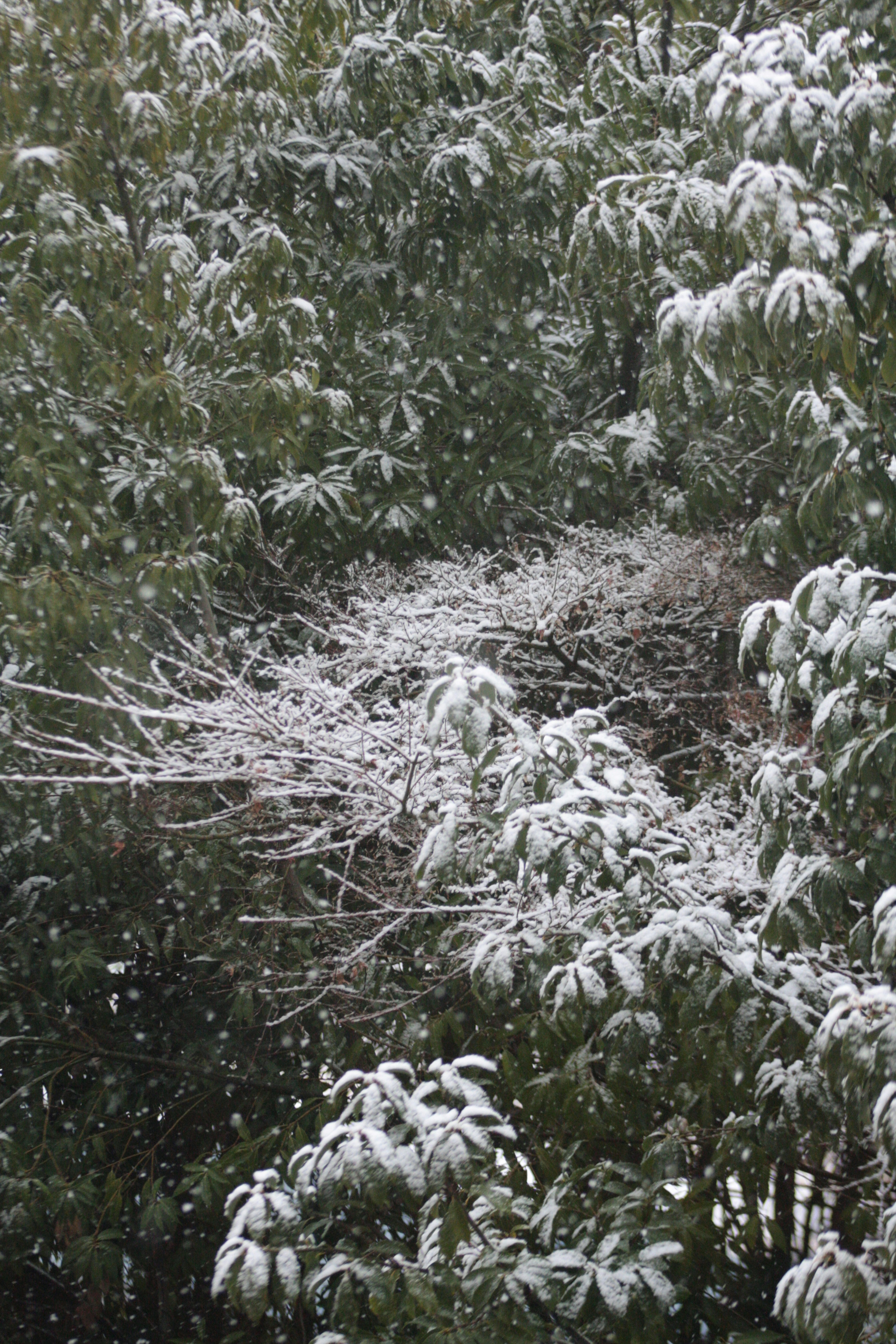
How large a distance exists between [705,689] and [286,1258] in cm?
343

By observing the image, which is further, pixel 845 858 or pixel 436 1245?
pixel 845 858

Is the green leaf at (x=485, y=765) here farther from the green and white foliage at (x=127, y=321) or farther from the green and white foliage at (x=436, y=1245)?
the green and white foliage at (x=127, y=321)

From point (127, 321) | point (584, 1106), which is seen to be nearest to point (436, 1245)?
point (584, 1106)

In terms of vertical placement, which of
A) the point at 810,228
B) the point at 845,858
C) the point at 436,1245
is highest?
the point at 810,228

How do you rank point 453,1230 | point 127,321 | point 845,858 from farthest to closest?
point 127,321, point 845,858, point 453,1230

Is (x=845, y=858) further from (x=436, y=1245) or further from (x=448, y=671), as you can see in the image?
(x=436, y=1245)

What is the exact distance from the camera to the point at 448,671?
85.7 inches

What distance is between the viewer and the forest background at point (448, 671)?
196 cm

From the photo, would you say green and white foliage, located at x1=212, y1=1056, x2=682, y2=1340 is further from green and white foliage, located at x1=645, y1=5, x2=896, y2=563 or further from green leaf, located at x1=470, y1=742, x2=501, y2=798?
green and white foliage, located at x1=645, y1=5, x2=896, y2=563

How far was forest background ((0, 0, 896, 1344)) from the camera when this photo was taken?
1.96 metres

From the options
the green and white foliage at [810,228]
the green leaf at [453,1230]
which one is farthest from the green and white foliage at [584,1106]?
the green and white foliage at [810,228]

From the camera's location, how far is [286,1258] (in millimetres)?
1714

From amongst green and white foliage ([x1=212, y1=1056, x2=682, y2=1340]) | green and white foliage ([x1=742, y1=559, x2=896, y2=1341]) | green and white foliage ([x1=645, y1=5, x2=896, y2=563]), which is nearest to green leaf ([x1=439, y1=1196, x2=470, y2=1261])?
green and white foliage ([x1=212, y1=1056, x2=682, y2=1340])

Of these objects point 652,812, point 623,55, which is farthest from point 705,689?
point 623,55
